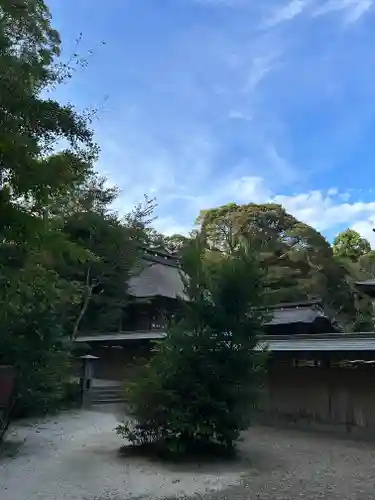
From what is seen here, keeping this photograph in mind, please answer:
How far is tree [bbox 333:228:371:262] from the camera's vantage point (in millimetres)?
34091

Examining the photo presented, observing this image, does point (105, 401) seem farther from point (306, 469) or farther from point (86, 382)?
point (306, 469)

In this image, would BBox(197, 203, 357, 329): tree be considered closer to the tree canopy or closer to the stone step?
the tree canopy

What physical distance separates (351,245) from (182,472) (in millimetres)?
32686

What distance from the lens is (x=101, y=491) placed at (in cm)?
564

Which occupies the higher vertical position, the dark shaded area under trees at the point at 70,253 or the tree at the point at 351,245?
the tree at the point at 351,245

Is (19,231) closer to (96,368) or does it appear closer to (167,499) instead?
(167,499)

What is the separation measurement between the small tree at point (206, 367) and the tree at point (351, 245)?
2714cm

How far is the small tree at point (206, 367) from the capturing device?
24.6 ft

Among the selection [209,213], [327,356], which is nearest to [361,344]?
[327,356]

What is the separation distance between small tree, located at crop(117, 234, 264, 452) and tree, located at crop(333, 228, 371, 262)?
27140 millimetres

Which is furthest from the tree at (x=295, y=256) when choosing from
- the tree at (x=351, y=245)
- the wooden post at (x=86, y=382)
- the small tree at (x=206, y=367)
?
the small tree at (x=206, y=367)

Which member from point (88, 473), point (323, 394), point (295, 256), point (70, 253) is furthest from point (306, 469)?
point (295, 256)

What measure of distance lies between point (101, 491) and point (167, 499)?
83 centimetres

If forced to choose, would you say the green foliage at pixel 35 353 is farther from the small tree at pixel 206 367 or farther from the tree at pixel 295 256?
the tree at pixel 295 256
